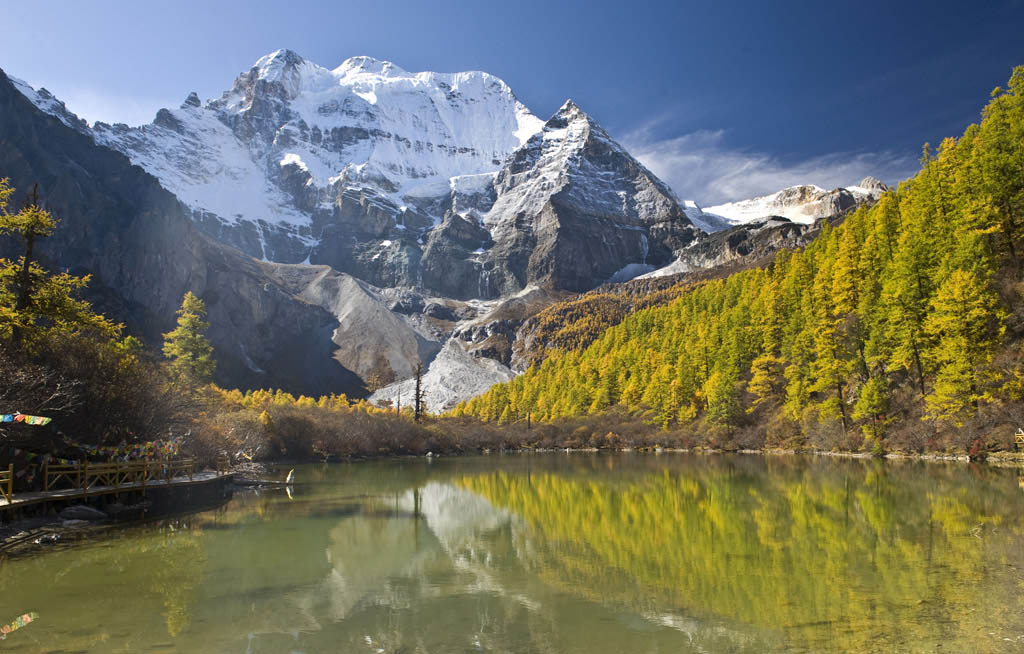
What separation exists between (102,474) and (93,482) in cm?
37

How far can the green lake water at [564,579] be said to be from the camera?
8688 millimetres

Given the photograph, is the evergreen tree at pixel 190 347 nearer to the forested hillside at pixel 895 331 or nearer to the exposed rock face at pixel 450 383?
the forested hillside at pixel 895 331

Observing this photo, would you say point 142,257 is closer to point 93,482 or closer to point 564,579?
point 93,482

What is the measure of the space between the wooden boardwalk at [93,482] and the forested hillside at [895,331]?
37.8 metres

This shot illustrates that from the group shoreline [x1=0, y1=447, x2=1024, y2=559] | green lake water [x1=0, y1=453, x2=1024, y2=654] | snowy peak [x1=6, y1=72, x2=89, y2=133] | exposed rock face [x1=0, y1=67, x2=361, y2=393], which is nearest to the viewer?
green lake water [x1=0, y1=453, x2=1024, y2=654]

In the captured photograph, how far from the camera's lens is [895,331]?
121 feet

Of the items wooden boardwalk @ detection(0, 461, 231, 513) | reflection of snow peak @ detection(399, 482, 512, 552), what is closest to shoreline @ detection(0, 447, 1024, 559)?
wooden boardwalk @ detection(0, 461, 231, 513)

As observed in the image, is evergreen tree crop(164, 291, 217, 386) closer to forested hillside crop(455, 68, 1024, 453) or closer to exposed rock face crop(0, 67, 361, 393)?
exposed rock face crop(0, 67, 361, 393)

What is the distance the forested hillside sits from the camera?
30.9 meters

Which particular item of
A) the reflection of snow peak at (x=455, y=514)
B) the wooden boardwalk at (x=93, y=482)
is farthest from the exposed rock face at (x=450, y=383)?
the wooden boardwalk at (x=93, y=482)

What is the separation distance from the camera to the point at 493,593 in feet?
37.7

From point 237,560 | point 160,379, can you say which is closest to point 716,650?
point 237,560

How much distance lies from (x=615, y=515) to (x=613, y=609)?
434 inches

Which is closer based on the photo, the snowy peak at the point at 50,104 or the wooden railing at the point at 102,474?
the wooden railing at the point at 102,474
